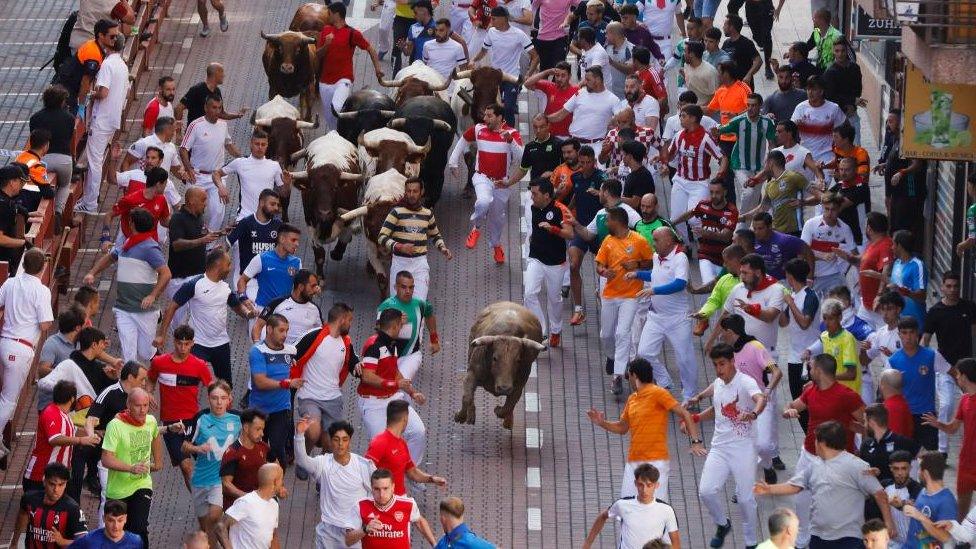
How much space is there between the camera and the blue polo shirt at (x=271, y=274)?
21453mm

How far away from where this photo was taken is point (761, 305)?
68.1ft

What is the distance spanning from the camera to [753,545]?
1886 cm

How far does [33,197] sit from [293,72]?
6556 millimetres

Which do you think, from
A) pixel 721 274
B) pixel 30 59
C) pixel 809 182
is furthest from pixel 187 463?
pixel 30 59

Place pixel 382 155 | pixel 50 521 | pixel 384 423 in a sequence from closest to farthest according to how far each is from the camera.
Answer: pixel 50 521
pixel 384 423
pixel 382 155

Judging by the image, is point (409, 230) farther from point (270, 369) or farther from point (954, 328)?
point (954, 328)

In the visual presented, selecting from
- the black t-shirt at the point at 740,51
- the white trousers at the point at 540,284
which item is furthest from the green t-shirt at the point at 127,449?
the black t-shirt at the point at 740,51

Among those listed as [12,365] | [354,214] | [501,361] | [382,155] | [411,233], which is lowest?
[501,361]


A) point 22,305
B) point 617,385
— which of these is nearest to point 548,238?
point 617,385

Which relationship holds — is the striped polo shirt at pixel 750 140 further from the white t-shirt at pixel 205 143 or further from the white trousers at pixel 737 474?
the white trousers at pixel 737 474

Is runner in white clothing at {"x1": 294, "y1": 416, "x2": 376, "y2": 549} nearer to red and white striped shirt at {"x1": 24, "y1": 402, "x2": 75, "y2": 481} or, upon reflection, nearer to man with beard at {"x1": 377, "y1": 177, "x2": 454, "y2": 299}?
red and white striped shirt at {"x1": 24, "y1": 402, "x2": 75, "y2": 481}

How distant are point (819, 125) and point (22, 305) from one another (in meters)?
10.4

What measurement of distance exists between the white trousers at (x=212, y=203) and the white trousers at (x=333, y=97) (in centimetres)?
297

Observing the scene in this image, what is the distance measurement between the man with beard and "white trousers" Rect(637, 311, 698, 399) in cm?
234
